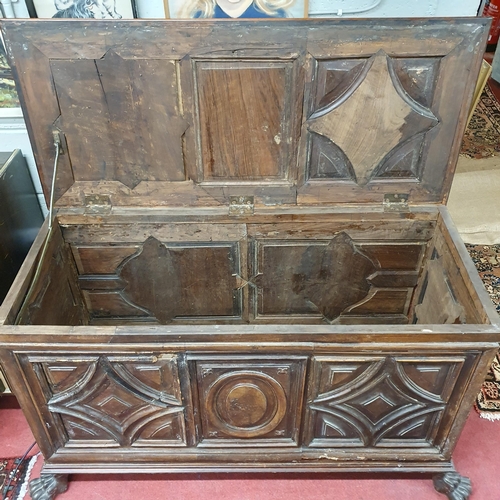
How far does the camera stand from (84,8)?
1.67 meters

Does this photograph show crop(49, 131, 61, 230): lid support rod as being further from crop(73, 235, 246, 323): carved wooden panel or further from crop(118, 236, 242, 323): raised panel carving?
crop(118, 236, 242, 323): raised panel carving

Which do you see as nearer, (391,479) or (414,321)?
(391,479)

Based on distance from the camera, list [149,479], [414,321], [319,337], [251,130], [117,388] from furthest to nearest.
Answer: [414,321]
[149,479]
[251,130]
[117,388]
[319,337]

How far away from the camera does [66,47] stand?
4.86 ft

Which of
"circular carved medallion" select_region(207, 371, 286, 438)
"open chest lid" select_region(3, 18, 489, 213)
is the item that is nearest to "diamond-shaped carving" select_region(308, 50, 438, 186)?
"open chest lid" select_region(3, 18, 489, 213)

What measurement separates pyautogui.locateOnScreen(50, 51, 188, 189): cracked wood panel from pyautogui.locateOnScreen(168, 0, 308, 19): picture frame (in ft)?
0.94

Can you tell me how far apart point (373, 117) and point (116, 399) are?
1211 millimetres

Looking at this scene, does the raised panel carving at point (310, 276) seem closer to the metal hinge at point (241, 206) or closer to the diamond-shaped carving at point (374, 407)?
the metal hinge at point (241, 206)

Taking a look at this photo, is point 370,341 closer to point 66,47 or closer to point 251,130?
point 251,130

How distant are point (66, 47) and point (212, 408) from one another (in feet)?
3.87

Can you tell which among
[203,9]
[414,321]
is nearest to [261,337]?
[414,321]

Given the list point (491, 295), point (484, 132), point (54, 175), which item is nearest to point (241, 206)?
point (54, 175)

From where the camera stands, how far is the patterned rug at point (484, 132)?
12.2ft

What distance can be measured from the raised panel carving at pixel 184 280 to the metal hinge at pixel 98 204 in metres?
0.20
